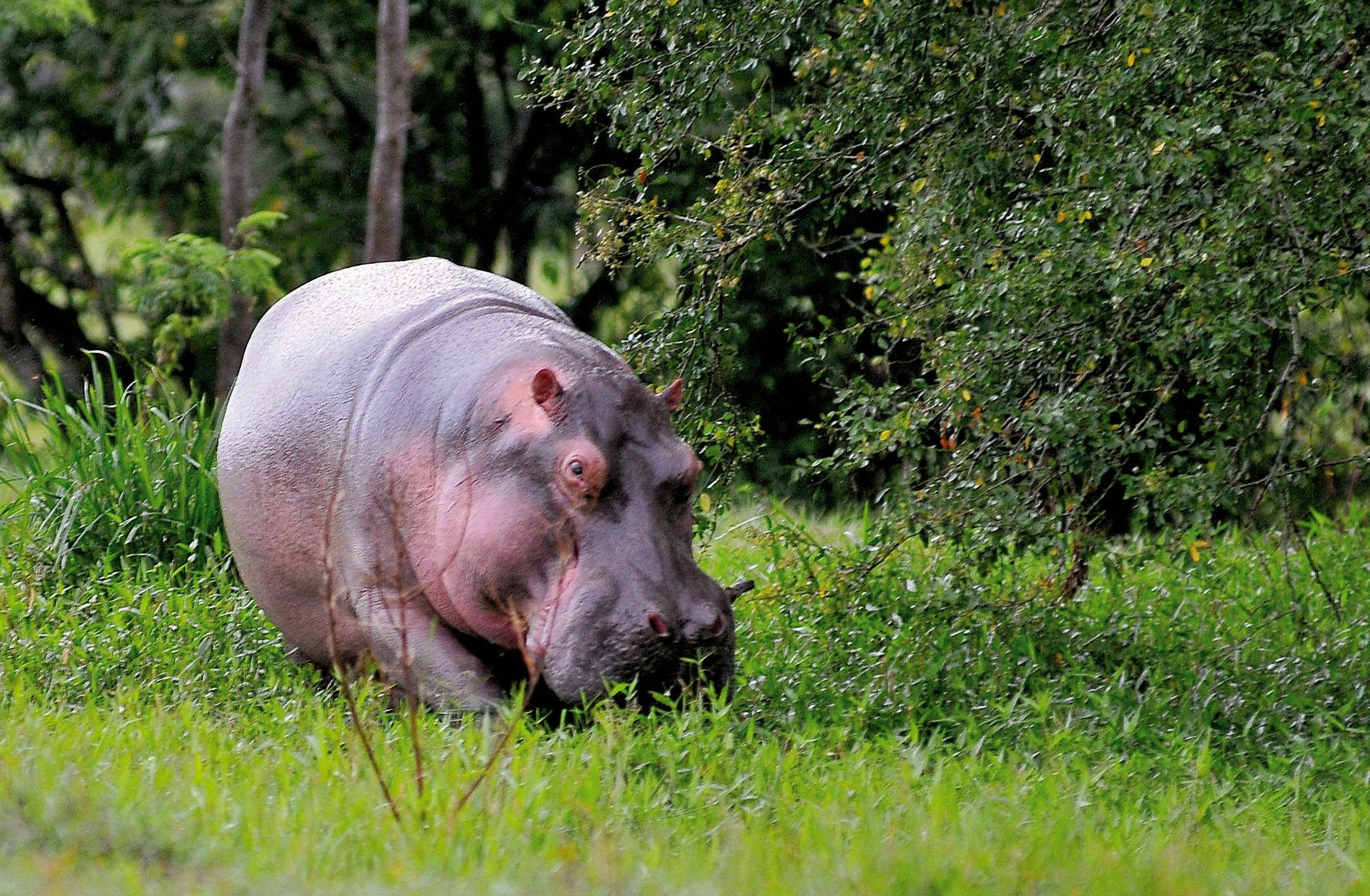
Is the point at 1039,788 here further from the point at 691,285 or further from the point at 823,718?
the point at 691,285

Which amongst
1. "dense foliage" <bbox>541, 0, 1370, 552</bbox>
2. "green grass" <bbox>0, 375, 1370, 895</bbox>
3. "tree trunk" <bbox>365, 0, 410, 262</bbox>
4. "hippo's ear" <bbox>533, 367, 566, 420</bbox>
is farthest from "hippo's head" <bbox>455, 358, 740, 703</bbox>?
"tree trunk" <bbox>365, 0, 410, 262</bbox>

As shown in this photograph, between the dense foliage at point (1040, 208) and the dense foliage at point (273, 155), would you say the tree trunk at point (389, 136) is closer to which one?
the dense foliage at point (273, 155)

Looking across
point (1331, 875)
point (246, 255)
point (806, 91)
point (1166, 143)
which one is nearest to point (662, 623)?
point (1331, 875)

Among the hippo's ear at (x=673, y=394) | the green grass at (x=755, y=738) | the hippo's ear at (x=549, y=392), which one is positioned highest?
the hippo's ear at (x=549, y=392)

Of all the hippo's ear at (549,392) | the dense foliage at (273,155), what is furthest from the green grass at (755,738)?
the dense foliage at (273,155)

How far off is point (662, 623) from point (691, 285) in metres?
2.19

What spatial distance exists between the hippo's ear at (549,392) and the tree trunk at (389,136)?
5.77 meters

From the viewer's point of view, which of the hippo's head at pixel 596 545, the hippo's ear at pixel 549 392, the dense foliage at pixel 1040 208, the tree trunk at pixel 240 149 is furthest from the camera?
the tree trunk at pixel 240 149

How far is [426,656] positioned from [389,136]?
19.9 ft

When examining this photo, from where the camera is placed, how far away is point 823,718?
17.9 feet

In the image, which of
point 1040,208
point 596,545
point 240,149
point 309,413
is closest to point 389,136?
point 240,149

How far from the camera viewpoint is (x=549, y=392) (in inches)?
194

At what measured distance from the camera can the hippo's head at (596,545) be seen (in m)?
4.71

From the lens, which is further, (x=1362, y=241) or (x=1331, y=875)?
(x=1362, y=241)
